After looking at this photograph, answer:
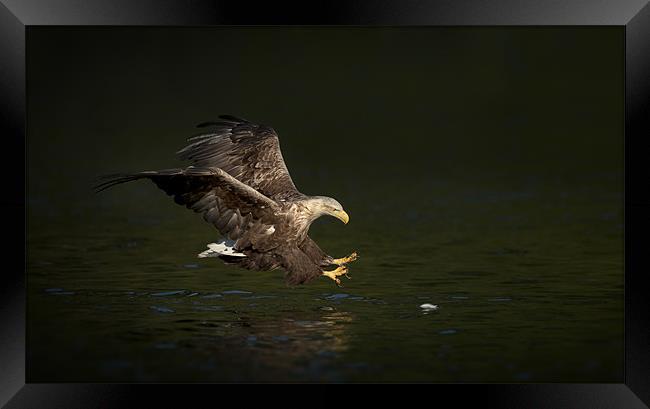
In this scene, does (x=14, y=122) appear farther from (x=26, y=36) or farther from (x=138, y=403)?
(x=138, y=403)

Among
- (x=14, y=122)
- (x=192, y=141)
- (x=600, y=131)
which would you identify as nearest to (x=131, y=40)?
(x=192, y=141)

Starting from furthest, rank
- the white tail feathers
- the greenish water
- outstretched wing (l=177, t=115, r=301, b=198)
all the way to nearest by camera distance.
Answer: outstretched wing (l=177, t=115, r=301, b=198) → the white tail feathers → the greenish water

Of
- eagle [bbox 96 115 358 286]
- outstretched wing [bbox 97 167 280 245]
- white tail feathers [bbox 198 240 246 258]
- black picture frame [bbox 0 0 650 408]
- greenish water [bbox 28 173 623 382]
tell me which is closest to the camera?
black picture frame [bbox 0 0 650 408]

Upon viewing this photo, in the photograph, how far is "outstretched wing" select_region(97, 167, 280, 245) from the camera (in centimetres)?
723

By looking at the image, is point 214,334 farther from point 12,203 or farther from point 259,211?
point 12,203

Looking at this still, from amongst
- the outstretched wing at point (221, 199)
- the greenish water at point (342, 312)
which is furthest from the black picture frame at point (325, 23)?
the outstretched wing at point (221, 199)

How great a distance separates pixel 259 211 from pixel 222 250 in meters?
0.38

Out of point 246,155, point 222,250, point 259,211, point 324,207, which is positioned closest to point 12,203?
point 222,250

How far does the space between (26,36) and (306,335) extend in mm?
2491

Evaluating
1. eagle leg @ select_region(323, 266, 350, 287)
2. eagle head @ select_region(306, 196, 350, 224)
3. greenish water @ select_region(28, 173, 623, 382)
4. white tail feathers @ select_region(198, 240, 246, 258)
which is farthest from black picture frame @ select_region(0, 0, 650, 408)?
eagle head @ select_region(306, 196, 350, 224)

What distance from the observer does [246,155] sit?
8.56 metres

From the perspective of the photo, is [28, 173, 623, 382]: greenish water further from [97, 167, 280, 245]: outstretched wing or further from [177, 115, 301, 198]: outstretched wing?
[177, 115, 301, 198]: outstretched wing

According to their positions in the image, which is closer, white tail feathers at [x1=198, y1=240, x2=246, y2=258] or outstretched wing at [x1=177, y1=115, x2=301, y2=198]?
white tail feathers at [x1=198, y1=240, x2=246, y2=258]

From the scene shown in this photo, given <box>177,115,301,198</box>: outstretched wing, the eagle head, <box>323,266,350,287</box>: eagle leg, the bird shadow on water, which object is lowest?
the bird shadow on water
